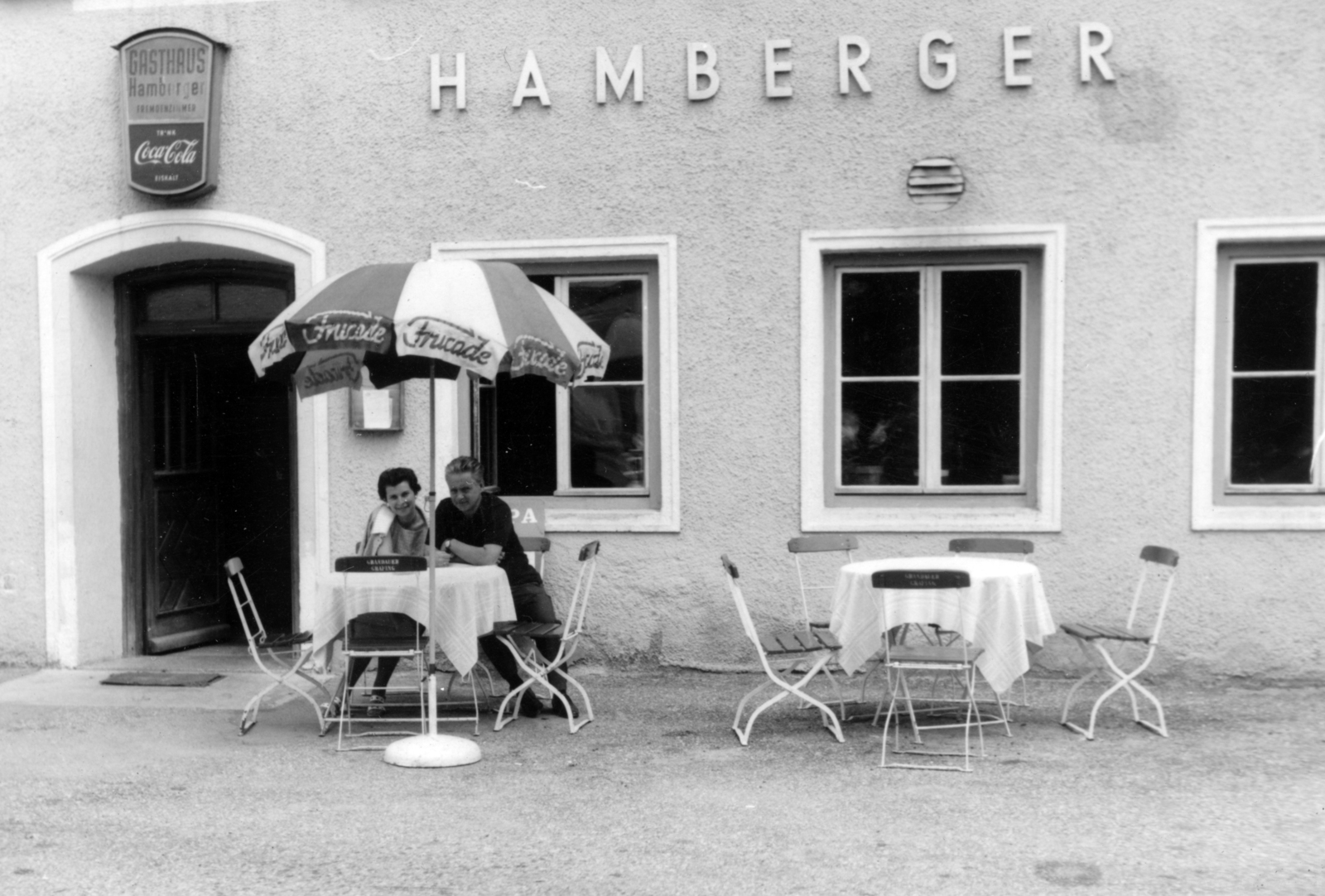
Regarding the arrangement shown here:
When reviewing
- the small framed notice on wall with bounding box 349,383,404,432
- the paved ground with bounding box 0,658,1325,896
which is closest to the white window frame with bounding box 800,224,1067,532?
the paved ground with bounding box 0,658,1325,896

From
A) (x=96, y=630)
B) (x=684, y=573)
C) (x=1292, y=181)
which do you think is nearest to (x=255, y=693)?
(x=96, y=630)

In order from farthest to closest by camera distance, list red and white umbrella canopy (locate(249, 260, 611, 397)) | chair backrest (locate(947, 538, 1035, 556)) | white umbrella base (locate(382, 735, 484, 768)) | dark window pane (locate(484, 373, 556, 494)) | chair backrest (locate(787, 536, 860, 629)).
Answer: dark window pane (locate(484, 373, 556, 494))
chair backrest (locate(787, 536, 860, 629))
chair backrest (locate(947, 538, 1035, 556))
white umbrella base (locate(382, 735, 484, 768))
red and white umbrella canopy (locate(249, 260, 611, 397))

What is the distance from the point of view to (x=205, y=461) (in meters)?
9.96

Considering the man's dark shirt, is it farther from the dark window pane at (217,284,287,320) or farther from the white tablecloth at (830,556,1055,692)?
the dark window pane at (217,284,287,320)

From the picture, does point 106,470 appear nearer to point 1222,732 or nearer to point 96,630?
point 96,630

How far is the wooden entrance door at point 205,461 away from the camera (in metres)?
9.13

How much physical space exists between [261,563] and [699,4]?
→ 5318mm

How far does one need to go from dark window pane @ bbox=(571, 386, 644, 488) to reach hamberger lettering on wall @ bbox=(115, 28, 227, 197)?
267 centimetres

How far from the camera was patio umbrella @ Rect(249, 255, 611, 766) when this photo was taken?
18.6ft

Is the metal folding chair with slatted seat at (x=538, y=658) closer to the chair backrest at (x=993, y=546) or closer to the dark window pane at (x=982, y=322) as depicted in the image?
the chair backrest at (x=993, y=546)

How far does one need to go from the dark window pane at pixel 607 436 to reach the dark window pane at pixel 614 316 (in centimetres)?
14

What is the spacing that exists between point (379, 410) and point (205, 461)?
7.78ft

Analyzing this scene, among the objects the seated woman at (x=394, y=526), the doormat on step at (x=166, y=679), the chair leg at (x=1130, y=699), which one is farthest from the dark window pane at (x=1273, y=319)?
the doormat on step at (x=166, y=679)

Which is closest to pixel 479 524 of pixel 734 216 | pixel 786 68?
pixel 734 216
